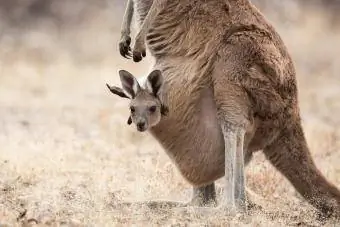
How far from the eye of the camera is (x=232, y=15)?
7.67m

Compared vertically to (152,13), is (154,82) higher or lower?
lower

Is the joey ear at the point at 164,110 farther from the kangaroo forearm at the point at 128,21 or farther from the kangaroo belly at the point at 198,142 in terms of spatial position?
the kangaroo forearm at the point at 128,21

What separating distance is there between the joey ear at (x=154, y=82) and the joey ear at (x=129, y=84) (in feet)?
0.29

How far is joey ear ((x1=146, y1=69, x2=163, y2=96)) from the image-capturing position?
7477 millimetres

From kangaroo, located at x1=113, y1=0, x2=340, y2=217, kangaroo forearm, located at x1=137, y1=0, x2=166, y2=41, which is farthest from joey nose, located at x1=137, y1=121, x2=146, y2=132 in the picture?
kangaroo forearm, located at x1=137, y1=0, x2=166, y2=41

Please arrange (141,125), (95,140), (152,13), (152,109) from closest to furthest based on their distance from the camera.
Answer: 1. (141,125)
2. (152,109)
3. (152,13)
4. (95,140)

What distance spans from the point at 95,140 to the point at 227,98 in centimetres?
409

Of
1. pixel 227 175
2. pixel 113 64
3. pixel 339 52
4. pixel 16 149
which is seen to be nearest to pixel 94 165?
pixel 16 149

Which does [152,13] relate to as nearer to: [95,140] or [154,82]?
[154,82]

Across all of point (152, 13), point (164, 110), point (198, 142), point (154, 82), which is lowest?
point (198, 142)

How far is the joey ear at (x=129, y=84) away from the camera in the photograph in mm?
7527

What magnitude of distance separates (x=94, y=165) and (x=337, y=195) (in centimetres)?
291

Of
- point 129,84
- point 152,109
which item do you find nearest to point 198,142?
point 152,109

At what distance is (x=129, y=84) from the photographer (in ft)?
24.9
